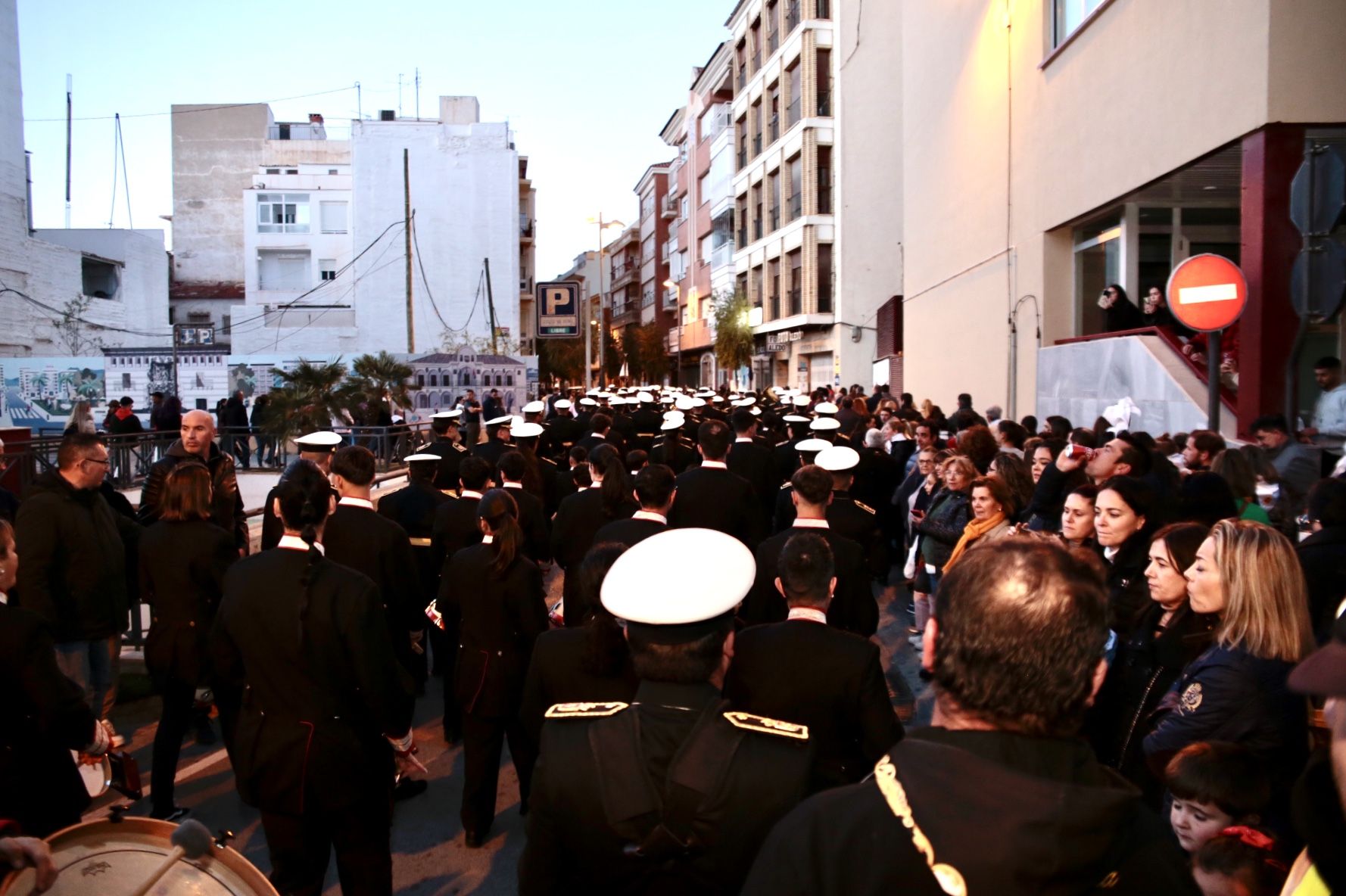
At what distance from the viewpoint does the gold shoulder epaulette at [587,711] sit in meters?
2.51

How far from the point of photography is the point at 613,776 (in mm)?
2436

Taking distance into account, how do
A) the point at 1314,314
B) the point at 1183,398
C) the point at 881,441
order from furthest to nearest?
the point at 881,441
the point at 1183,398
the point at 1314,314

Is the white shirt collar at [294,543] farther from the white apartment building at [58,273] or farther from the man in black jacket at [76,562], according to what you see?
the white apartment building at [58,273]

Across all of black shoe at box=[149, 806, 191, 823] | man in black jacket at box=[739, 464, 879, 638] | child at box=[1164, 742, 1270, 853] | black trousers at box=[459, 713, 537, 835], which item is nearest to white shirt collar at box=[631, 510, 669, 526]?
man in black jacket at box=[739, 464, 879, 638]

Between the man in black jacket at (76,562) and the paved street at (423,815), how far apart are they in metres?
0.81

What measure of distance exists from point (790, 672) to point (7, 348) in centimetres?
4087

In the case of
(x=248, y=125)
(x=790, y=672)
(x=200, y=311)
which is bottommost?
(x=790, y=672)

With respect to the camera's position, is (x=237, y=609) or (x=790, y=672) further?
(x=237, y=609)

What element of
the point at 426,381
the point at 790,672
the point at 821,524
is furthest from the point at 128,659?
the point at 426,381

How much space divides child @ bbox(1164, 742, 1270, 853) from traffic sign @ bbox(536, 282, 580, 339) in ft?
83.3

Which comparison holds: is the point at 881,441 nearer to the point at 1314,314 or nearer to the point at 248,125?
the point at 1314,314

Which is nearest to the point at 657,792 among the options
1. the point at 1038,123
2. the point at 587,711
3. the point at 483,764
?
the point at 587,711

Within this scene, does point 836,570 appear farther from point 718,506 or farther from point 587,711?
point 587,711

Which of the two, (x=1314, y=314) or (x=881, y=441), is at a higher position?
(x=1314, y=314)
